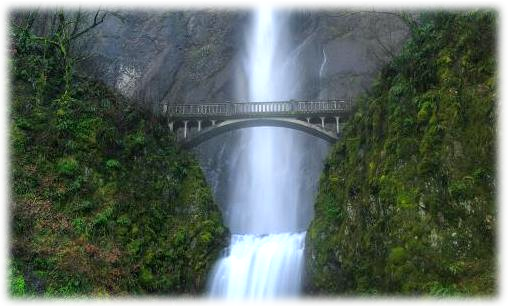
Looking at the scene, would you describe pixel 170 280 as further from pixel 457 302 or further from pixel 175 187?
pixel 457 302

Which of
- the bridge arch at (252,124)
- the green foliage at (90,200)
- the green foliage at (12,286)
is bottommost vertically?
the green foliage at (12,286)

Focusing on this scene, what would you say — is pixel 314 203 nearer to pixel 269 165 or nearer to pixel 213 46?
pixel 269 165

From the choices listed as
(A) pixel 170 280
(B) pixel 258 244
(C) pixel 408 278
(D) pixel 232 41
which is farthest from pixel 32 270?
(D) pixel 232 41

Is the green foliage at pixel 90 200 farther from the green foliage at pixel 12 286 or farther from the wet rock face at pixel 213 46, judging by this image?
the wet rock face at pixel 213 46

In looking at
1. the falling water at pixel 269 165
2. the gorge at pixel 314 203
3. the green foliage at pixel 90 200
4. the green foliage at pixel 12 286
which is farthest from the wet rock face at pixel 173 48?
the green foliage at pixel 12 286

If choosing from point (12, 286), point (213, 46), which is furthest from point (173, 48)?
point (12, 286)

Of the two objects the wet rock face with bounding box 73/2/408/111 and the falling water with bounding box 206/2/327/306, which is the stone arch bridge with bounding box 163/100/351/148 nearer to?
the falling water with bounding box 206/2/327/306
